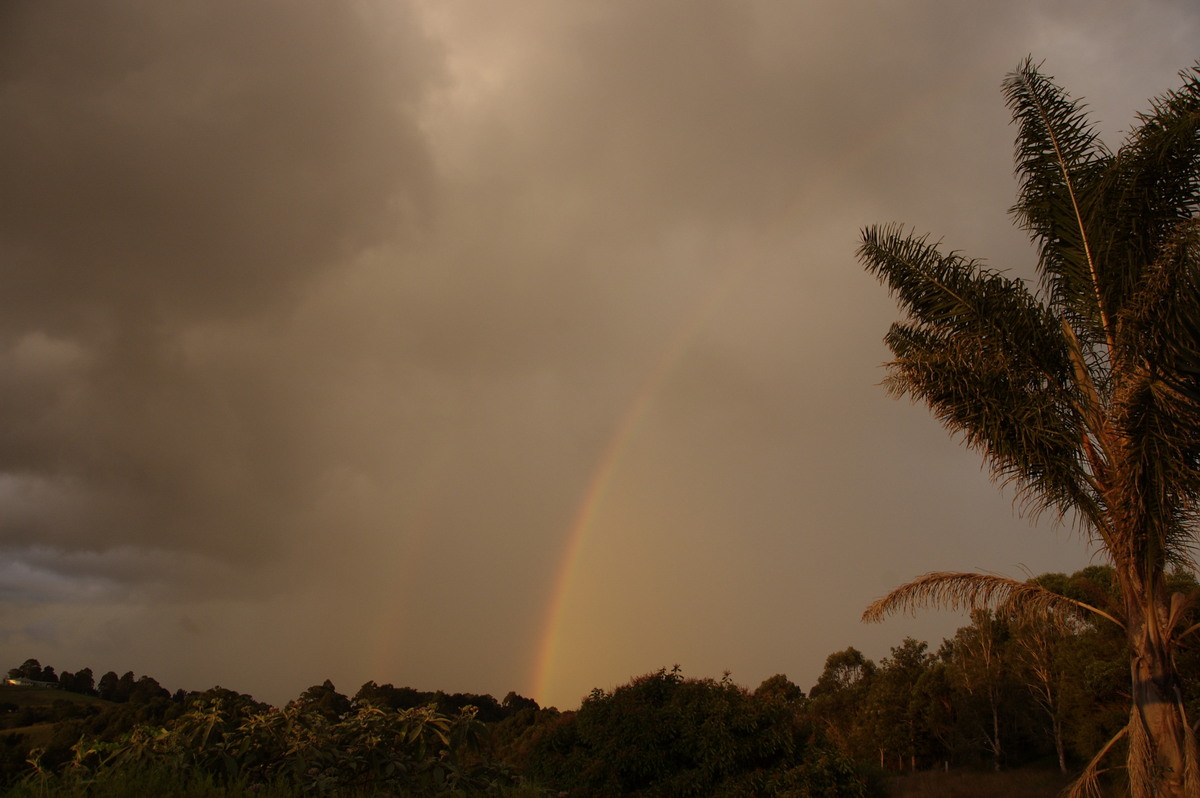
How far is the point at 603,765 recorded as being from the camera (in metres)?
18.1

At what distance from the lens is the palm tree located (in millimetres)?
9859

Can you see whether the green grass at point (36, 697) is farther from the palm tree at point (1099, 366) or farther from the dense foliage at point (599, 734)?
the palm tree at point (1099, 366)

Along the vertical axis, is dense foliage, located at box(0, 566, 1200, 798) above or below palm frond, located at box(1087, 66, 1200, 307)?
below

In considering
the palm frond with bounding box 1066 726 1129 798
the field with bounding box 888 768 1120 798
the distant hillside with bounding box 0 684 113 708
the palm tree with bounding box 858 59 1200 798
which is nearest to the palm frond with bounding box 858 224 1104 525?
the palm tree with bounding box 858 59 1200 798

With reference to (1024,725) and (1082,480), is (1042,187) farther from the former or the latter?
(1024,725)

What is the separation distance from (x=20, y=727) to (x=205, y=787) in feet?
25.0

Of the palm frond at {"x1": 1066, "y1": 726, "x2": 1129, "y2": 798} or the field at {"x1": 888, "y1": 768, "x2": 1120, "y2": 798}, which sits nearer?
the palm frond at {"x1": 1066, "y1": 726, "x2": 1129, "y2": 798}

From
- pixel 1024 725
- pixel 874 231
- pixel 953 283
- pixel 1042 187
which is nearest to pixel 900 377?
pixel 953 283

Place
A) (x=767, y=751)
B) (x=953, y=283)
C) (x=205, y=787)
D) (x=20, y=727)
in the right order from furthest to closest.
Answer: (x=767, y=751), (x=953, y=283), (x=20, y=727), (x=205, y=787)

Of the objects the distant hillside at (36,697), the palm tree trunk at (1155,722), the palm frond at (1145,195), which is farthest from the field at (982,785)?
the distant hillside at (36,697)

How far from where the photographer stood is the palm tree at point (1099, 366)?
9.86m

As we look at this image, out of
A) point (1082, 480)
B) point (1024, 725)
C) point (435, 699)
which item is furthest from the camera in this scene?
point (1024, 725)

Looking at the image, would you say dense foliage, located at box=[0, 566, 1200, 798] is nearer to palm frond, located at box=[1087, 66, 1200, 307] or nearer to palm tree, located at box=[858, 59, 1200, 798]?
palm tree, located at box=[858, 59, 1200, 798]

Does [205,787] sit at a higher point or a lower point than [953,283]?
lower
